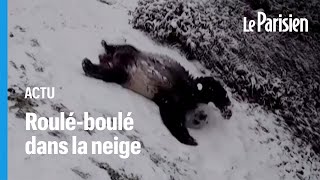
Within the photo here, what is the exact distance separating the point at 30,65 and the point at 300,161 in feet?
11.0

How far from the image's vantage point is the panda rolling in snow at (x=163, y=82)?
6.10 meters

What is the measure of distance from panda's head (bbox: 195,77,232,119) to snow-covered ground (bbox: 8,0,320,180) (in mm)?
102

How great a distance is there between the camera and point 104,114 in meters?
5.63

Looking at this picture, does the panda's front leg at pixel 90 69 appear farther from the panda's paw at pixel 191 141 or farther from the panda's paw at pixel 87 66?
the panda's paw at pixel 191 141

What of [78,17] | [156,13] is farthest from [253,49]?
[78,17]

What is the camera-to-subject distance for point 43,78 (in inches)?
221

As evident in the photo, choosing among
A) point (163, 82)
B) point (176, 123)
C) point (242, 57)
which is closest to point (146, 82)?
point (163, 82)

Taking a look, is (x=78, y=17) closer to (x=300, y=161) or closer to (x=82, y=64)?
(x=82, y=64)

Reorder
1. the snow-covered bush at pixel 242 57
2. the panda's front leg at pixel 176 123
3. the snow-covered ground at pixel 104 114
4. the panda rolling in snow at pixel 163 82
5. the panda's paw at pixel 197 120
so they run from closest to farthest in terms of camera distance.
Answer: the snow-covered ground at pixel 104 114
the panda's front leg at pixel 176 123
the panda rolling in snow at pixel 163 82
the panda's paw at pixel 197 120
the snow-covered bush at pixel 242 57

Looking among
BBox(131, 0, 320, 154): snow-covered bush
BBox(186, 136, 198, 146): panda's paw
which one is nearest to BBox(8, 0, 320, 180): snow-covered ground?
BBox(186, 136, 198, 146): panda's paw

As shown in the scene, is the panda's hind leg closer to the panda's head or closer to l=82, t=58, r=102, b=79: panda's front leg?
l=82, t=58, r=102, b=79: panda's front leg

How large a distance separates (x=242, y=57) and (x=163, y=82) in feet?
5.73

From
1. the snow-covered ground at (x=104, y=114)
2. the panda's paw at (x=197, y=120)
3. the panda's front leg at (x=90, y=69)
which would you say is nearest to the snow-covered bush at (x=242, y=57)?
the snow-covered ground at (x=104, y=114)

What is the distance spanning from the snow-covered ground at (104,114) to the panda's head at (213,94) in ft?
0.34
